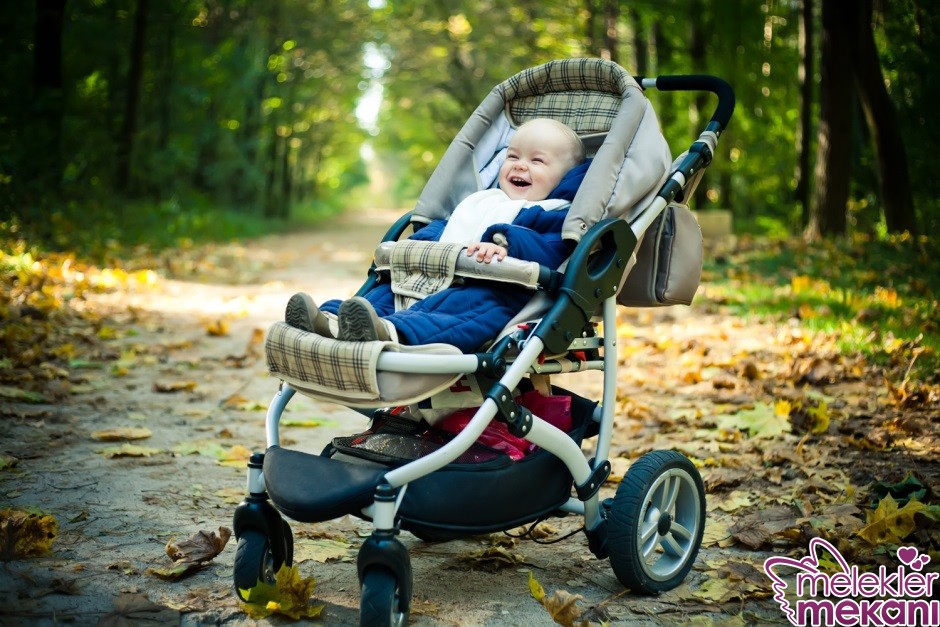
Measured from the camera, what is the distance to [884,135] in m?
9.52

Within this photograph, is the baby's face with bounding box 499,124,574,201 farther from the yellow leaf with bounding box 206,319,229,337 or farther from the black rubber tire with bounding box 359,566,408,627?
the yellow leaf with bounding box 206,319,229,337

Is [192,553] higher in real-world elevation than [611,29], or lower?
lower

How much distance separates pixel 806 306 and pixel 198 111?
1433 centimetres

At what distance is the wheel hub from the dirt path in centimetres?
21

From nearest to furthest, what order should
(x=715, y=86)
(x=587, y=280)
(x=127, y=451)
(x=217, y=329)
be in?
(x=587, y=280) < (x=715, y=86) < (x=127, y=451) < (x=217, y=329)

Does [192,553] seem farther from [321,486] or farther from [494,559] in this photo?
[494,559]

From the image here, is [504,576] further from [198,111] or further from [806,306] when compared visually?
[198,111]

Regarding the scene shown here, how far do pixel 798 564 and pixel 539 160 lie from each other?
1.76m

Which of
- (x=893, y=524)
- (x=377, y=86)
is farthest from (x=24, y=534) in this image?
(x=377, y=86)

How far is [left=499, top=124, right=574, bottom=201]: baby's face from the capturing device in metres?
3.40

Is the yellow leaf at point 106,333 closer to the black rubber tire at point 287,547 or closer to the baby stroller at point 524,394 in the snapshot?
the baby stroller at point 524,394

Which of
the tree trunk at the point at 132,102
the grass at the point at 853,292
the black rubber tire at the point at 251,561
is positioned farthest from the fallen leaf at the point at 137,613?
the tree trunk at the point at 132,102

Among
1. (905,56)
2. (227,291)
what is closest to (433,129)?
(227,291)

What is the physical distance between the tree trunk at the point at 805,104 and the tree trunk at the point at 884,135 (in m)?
2.98
